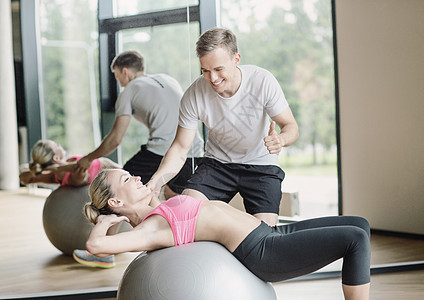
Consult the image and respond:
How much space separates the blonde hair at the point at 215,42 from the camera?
7.78 ft

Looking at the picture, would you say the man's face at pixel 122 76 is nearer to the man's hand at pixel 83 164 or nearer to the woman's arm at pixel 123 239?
the man's hand at pixel 83 164

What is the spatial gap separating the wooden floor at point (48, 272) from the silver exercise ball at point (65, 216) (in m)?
0.05

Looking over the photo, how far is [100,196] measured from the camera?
2.06 metres

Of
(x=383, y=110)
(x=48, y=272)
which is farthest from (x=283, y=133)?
(x=383, y=110)

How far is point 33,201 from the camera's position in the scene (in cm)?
323

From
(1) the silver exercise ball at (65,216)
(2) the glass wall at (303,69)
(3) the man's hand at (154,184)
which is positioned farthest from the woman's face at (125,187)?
(2) the glass wall at (303,69)

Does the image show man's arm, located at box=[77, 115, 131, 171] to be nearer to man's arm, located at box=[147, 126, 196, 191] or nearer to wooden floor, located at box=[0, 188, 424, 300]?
wooden floor, located at box=[0, 188, 424, 300]

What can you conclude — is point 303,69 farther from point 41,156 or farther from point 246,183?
point 41,156

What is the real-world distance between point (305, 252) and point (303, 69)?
1.99 m

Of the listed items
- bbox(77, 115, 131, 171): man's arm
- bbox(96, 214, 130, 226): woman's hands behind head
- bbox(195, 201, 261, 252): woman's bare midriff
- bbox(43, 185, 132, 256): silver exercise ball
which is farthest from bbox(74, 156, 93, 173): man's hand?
bbox(195, 201, 261, 252): woman's bare midriff

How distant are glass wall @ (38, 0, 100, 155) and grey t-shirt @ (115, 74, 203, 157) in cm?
18

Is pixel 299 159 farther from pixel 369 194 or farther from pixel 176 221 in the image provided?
pixel 176 221

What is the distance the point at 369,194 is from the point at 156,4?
1.97 meters

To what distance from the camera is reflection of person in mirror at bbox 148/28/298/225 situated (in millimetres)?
2570
